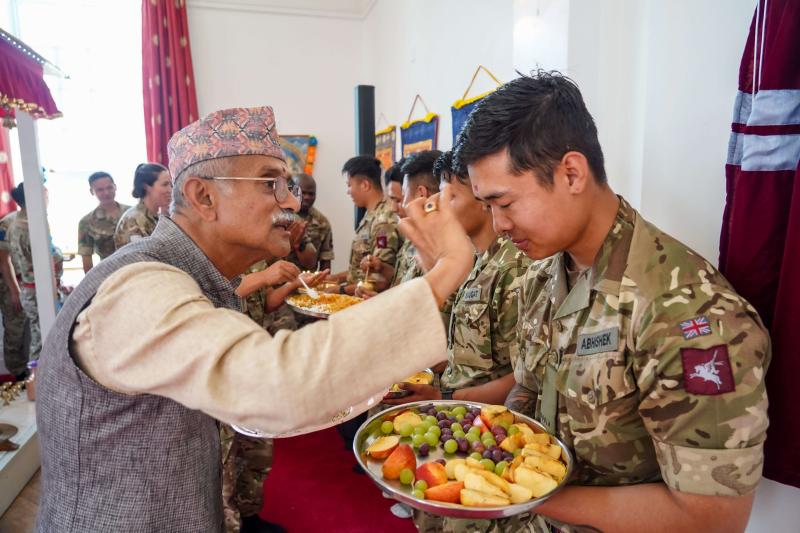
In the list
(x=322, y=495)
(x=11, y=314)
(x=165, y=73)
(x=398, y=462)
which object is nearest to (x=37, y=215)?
(x=11, y=314)

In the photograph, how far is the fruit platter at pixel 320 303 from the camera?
3115 mm

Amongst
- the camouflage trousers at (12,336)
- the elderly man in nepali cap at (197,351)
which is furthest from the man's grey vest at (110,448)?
the camouflage trousers at (12,336)

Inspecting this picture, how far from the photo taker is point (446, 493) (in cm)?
106

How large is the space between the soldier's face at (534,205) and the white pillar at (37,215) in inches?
115

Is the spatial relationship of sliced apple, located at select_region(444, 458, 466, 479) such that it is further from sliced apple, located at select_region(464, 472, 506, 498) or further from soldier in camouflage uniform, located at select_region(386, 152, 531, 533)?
soldier in camouflage uniform, located at select_region(386, 152, 531, 533)

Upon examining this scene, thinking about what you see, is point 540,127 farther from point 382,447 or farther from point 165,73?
point 165,73

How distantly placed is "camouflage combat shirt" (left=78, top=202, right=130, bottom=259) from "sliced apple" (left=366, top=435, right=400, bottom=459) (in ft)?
15.7

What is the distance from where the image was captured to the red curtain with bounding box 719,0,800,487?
1160mm

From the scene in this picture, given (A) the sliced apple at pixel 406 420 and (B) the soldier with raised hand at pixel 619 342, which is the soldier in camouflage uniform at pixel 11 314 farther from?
(B) the soldier with raised hand at pixel 619 342

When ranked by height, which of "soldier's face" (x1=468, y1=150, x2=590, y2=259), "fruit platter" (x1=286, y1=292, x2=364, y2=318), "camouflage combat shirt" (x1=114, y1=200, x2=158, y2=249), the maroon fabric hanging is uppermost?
the maroon fabric hanging

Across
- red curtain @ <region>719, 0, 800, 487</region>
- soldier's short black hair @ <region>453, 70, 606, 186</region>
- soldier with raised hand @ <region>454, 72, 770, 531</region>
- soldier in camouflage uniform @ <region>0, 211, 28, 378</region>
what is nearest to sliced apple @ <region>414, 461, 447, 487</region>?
soldier with raised hand @ <region>454, 72, 770, 531</region>

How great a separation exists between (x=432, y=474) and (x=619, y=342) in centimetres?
49

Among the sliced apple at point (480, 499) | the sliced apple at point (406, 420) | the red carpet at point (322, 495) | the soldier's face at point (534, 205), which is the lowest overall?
the red carpet at point (322, 495)

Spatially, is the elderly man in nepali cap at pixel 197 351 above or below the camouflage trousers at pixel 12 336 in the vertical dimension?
above
